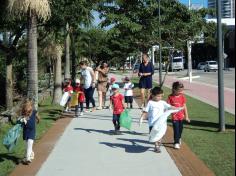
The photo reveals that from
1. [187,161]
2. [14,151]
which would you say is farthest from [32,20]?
[187,161]

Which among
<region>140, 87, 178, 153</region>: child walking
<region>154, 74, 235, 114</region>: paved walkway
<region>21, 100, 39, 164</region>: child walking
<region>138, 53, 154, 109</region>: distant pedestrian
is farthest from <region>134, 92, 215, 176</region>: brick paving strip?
<region>138, 53, 154, 109</region>: distant pedestrian

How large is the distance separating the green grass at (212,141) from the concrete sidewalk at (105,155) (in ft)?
1.91

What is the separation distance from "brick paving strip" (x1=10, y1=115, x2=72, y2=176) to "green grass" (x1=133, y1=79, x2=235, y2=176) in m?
2.55

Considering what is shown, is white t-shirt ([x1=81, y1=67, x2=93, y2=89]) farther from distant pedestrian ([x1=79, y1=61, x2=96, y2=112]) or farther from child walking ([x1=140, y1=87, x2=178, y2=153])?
child walking ([x1=140, y1=87, x2=178, y2=153])

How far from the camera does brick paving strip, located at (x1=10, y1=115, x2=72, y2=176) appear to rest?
8.03 metres

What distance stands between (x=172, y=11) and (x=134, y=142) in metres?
17.2

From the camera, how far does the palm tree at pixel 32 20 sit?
542 inches

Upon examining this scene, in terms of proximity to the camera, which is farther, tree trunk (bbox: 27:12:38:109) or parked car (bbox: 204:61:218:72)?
parked car (bbox: 204:61:218:72)

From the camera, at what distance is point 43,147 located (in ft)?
32.9

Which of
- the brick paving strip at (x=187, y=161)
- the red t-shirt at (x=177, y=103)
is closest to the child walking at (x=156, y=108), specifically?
the red t-shirt at (x=177, y=103)

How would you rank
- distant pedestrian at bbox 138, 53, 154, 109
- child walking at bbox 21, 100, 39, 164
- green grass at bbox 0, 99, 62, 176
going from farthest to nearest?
distant pedestrian at bbox 138, 53, 154, 109
child walking at bbox 21, 100, 39, 164
green grass at bbox 0, 99, 62, 176

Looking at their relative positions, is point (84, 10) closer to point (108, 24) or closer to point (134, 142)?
point (134, 142)

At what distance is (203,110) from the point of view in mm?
16656

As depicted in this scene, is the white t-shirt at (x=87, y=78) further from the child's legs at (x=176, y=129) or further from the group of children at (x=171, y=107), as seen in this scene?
the child's legs at (x=176, y=129)
